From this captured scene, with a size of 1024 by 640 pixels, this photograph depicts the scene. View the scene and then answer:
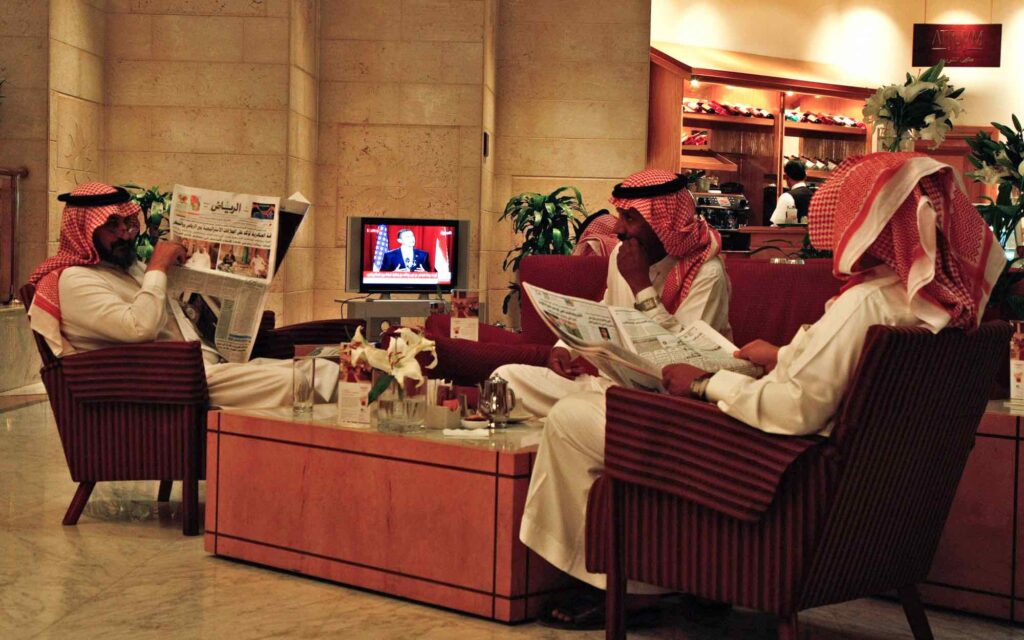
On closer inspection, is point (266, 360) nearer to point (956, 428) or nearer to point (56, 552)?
point (56, 552)

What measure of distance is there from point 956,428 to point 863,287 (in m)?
0.43

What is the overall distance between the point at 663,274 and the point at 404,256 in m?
4.57

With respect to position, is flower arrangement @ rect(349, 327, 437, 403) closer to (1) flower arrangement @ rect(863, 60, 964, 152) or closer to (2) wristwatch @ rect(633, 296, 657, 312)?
(2) wristwatch @ rect(633, 296, 657, 312)

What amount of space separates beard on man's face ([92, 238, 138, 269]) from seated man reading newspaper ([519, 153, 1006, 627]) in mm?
2497

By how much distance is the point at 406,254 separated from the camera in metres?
8.54

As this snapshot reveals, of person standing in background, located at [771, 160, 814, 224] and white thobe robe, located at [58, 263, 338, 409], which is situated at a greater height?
person standing in background, located at [771, 160, 814, 224]

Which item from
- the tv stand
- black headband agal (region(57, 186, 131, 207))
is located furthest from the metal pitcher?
the tv stand

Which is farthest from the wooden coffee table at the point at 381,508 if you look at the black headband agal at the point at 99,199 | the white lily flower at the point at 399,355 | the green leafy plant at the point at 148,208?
the green leafy plant at the point at 148,208

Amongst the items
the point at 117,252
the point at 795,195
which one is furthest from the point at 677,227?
the point at 795,195

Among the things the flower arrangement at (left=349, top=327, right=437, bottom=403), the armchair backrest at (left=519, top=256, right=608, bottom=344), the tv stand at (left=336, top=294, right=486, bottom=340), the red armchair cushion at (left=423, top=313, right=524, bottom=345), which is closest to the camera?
the flower arrangement at (left=349, top=327, right=437, bottom=403)

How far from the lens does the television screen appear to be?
8500 millimetres

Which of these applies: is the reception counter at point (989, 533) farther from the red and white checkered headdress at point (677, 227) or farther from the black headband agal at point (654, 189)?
the black headband agal at point (654, 189)

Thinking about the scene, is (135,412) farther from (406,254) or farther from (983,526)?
(406,254)

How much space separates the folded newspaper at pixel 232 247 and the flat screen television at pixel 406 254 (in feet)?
13.3
